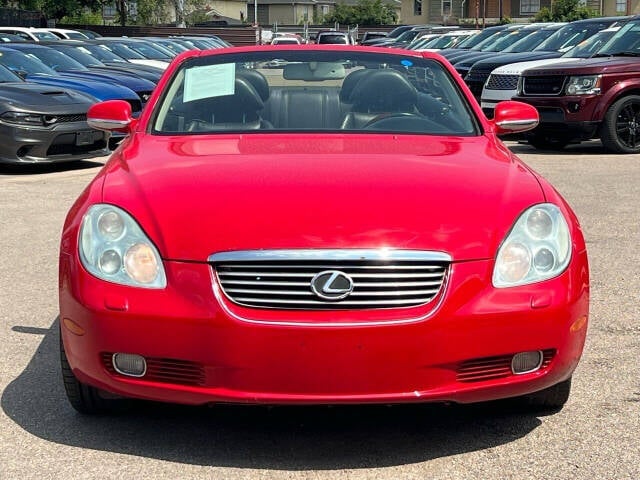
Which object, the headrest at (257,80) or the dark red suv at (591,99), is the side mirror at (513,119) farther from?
the dark red suv at (591,99)

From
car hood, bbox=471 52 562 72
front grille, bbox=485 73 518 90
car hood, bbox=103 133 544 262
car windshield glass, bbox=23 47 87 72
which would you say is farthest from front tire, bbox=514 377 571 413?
car hood, bbox=471 52 562 72

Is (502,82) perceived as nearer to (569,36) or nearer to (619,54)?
(619,54)

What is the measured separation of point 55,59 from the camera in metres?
16.5

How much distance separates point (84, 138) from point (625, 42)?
7.46 metres

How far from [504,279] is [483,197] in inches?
14.3

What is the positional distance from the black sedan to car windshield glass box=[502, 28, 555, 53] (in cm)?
1138

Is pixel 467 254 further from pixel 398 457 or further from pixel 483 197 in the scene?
pixel 398 457

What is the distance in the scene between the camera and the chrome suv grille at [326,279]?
11.2ft

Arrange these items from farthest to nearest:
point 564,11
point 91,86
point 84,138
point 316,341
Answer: point 564,11, point 91,86, point 84,138, point 316,341

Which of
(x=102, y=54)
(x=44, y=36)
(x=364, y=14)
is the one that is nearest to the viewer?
(x=102, y=54)

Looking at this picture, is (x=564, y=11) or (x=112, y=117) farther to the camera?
(x=564, y=11)

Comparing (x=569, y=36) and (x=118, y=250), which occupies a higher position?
(x=118, y=250)

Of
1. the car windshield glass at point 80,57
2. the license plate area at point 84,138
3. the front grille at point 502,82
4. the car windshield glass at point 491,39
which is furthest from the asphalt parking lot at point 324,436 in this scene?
the car windshield glass at point 491,39

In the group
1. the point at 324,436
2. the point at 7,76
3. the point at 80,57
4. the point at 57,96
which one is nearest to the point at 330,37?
the point at 80,57
